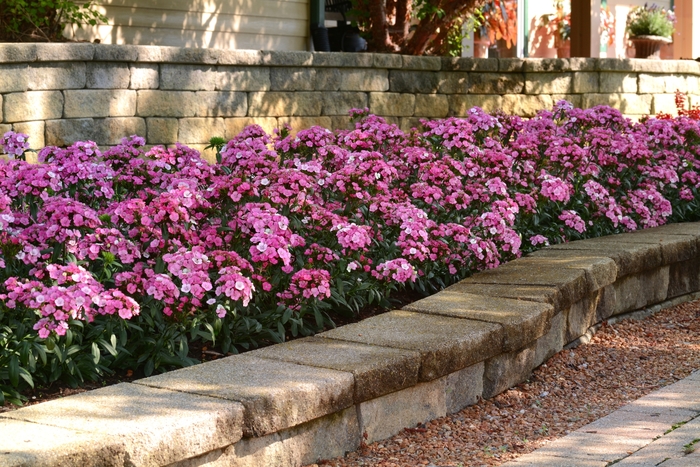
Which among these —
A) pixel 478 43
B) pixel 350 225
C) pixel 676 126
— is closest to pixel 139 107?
pixel 350 225

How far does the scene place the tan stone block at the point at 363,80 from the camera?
8.45 meters

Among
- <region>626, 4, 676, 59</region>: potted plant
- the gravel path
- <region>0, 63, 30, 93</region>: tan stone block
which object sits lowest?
the gravel path

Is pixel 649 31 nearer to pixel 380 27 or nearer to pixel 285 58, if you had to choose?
pixel 380 27

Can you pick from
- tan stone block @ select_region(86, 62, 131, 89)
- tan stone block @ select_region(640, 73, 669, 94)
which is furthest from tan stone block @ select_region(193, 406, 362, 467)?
tan stone block @ select_region(640, 73, 669, 94)

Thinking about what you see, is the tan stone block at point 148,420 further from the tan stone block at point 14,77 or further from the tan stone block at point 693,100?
the tan stone block at point 693,100

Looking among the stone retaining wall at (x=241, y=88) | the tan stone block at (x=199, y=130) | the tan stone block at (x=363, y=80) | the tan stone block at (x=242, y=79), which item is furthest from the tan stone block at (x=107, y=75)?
the tan stone block at (x=363, y=80)

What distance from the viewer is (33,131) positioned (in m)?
6.49

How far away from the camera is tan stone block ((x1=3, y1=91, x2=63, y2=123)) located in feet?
20.7

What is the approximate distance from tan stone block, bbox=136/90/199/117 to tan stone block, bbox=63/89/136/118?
3.1 inches

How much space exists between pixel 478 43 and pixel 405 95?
16.2 ft

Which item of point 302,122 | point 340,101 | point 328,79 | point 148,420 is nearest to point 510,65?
point 340,101

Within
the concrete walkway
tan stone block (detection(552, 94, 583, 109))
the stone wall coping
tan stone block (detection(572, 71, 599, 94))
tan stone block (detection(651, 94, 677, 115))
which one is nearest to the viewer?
the concrete walkway

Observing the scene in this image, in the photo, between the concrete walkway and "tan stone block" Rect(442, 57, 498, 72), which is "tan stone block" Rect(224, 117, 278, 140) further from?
the concrete walkway

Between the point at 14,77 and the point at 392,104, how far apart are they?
3.60 meters
